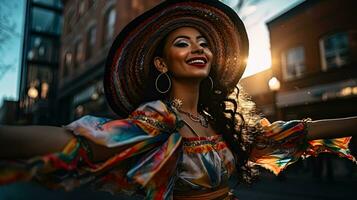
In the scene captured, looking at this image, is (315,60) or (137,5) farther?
(137,5)

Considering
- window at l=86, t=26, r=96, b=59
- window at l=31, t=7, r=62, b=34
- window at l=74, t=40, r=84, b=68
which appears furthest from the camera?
window at l=31, t=7, r=62, b=34

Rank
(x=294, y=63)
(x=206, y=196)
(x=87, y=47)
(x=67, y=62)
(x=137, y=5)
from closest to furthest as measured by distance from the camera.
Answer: (x=206, y=196) < (x=294, y=63) < (x=137, y=5) < (x=87, y=47) < (x=67, y=62)

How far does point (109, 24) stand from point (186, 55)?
10.4 meters

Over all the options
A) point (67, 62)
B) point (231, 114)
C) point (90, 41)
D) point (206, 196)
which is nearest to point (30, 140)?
point (206, 196)

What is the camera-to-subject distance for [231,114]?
1.62 metres

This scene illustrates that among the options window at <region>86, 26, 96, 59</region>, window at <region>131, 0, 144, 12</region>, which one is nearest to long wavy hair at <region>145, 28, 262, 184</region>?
window at <region>131, 0, 144, 12</region>

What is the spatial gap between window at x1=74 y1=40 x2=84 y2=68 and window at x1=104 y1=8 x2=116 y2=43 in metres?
2.51

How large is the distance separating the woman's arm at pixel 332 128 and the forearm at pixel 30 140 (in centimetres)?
114

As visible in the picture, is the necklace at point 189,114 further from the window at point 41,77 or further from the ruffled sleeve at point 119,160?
the window at point 41,77

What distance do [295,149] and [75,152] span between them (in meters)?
1.10

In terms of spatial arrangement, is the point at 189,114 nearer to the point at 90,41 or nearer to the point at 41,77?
the point at 90,41

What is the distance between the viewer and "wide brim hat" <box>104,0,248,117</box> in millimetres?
1403

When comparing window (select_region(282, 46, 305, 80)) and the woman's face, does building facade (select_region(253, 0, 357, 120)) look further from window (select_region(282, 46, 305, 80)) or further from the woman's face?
the woman's face

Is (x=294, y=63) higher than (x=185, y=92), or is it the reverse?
(x=294, y=63)
